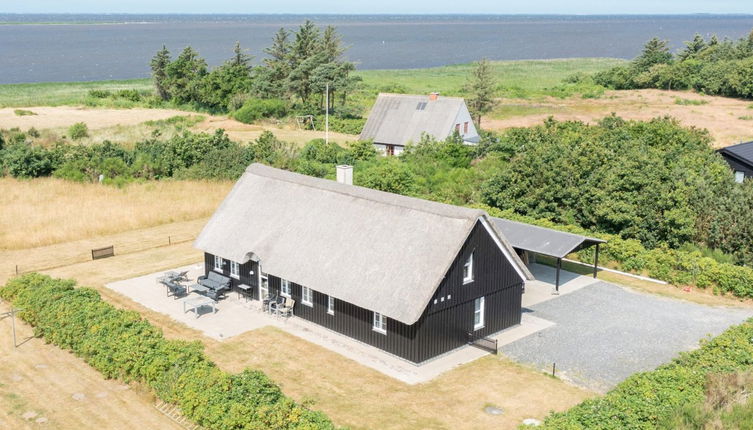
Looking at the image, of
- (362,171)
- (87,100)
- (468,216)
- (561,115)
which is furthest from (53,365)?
(87,100)

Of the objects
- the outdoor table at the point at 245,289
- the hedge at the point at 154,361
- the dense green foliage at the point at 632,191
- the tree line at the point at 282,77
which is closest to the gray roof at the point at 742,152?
the dense green foliage at the point at 632,191

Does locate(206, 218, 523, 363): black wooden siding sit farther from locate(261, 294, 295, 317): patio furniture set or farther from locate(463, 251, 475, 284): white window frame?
locate(261, 294, 295, 317): patio furniture set

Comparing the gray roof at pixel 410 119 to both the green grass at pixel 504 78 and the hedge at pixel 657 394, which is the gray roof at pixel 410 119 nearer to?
the green grass at pixel 504 78

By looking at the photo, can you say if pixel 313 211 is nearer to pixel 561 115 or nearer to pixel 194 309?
pixel 194 309

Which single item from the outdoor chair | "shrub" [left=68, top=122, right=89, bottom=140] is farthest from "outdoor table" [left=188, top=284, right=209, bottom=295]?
"shrub" [left=68, top=122, right=89, bottom=140]

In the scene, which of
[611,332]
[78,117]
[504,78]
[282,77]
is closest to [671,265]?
[611,332]

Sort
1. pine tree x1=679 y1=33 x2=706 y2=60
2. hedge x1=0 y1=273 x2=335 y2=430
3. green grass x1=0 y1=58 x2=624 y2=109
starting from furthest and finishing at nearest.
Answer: pine tree x1=679 y1=33 x2=706 y2=60 < green grass x1=0 y1=58 x2=624 y2=109 < hedge x1=0 y1=273 x2=335 y2=430
